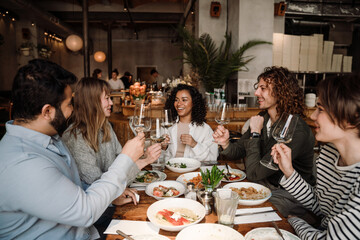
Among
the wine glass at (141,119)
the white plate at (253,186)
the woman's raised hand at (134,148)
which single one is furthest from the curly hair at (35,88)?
the white plate at (253,186)

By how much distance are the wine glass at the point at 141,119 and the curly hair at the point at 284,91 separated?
119 centimetres

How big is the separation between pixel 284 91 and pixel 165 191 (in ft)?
4.43

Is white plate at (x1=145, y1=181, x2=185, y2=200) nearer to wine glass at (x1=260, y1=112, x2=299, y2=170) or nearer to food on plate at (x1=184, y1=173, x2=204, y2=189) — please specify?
food on plate at (x1=184, y1=173, x2=204, y2=189)

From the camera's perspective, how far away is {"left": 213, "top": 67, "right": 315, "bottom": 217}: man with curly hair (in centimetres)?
180

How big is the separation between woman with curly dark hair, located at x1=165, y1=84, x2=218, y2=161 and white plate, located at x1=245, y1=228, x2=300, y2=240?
57.7 inches

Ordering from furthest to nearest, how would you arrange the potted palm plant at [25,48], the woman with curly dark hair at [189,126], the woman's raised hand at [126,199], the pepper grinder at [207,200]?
the potted palm plant at [25,48]
the woman with curly dark hair at [189,126]
the woman's raised hand at [126,199]
the pepper grinder at [207,200]

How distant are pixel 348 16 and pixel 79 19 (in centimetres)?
979

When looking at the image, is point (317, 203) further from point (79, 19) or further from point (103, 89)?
point (79, 19)

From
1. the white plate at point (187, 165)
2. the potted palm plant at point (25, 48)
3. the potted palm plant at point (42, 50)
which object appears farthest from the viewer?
the potted palm plant at point (42, 50)

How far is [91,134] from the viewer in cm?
188

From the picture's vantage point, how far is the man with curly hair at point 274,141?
1.80 meters

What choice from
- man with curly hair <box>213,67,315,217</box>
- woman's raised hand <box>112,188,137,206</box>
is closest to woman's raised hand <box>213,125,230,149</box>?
man with curly hair <box>213,67,315,217</box>

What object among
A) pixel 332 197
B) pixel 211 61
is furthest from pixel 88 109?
pixel 211 61

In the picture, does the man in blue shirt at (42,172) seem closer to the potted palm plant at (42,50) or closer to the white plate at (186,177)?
the white plate at (186,177)
